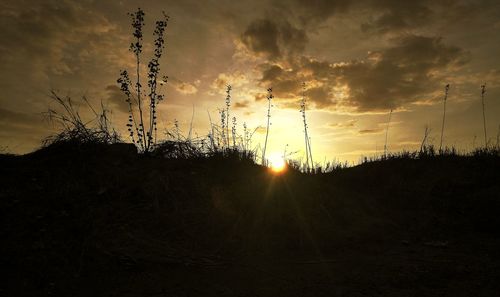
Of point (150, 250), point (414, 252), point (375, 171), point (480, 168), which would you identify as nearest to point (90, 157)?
point (150, 250)

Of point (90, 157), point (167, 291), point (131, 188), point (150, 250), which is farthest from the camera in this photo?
point (90, 157)

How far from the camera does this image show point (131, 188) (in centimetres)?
579

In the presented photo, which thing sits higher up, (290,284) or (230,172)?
(230,172)

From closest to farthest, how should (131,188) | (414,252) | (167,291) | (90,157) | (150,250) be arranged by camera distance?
(167,291), (150,250), (414,252), (131,188), (90,157)

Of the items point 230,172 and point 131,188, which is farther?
point 230,172

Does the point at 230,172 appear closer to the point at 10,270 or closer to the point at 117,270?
the point at 117,270

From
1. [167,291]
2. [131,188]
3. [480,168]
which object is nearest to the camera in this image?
[167,291]

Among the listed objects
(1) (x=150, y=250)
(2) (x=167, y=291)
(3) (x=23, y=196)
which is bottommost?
(2) (x=167, y=291)

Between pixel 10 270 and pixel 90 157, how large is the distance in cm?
284

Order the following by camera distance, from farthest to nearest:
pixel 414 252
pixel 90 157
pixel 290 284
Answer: pixel 90 157
pixel 414 252
pixel 290 284

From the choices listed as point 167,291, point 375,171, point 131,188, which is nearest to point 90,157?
point 131,188

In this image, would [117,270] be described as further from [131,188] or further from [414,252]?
[414,252]

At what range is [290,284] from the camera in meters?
3.94

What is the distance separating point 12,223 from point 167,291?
92.1 inches
